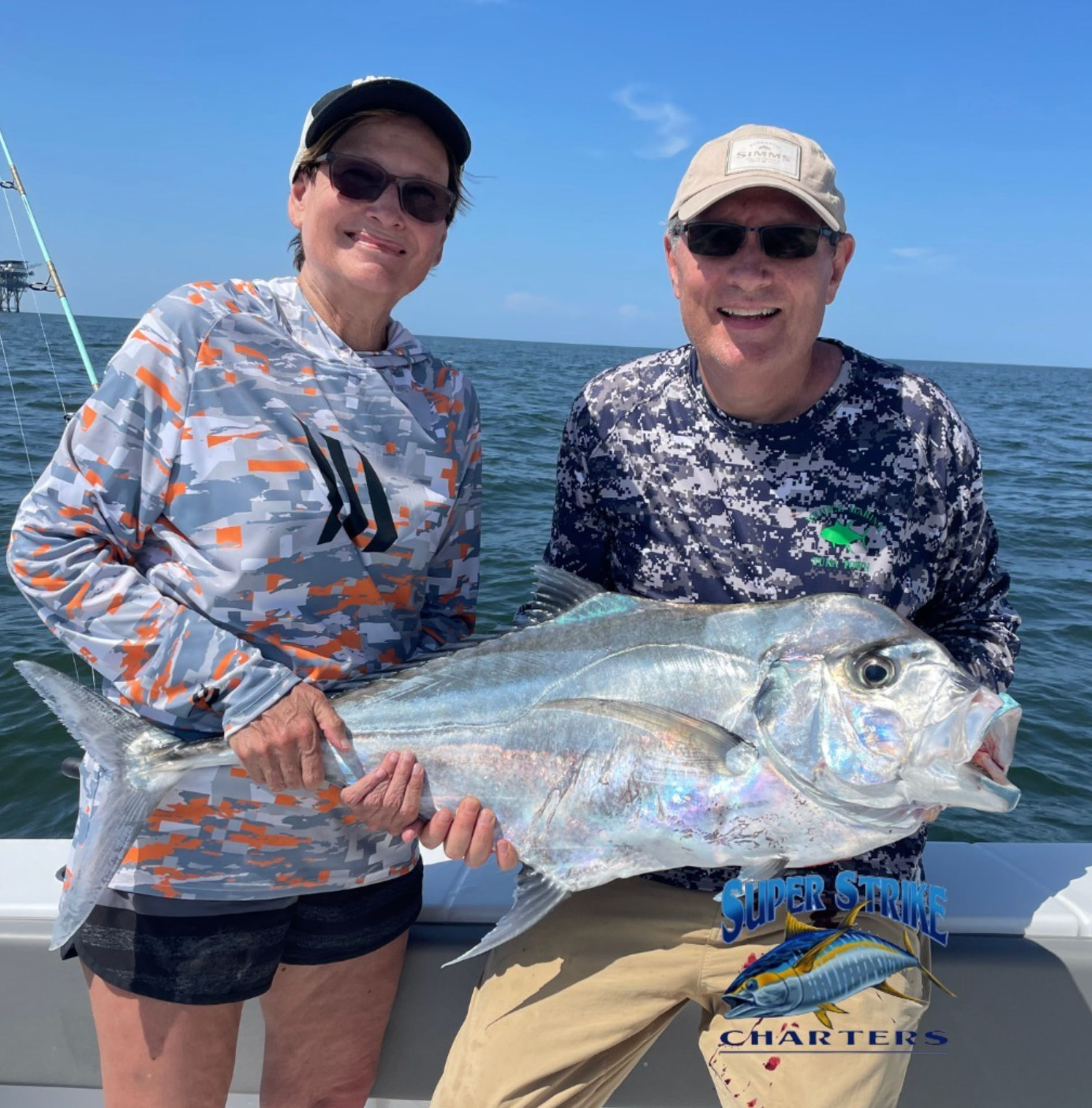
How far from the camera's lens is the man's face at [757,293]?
228 cm

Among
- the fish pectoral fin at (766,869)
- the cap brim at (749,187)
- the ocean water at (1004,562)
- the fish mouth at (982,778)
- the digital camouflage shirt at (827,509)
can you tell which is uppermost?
the cap brim at (749,187)

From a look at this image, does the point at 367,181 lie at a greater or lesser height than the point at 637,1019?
greater

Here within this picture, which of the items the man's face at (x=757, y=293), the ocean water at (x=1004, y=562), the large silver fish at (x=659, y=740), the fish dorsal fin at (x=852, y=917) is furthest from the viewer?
the ocean water at (x=1004, y=562)

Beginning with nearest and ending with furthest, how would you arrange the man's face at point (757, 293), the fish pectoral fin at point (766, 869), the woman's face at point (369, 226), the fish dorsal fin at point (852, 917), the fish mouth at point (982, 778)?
the fish mouth at point (982, 778) < the fish pectoral fin at point (766, 869) < the woman's face at point (369, 226) < the fish dorsal fin at point (852, 917) < the man's face at point (757, 293)

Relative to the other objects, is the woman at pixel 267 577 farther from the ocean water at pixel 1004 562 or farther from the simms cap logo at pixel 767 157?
the ocean water at pixel 1004 562

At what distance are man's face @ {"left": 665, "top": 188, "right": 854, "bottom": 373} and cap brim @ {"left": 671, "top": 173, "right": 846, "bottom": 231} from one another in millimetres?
34

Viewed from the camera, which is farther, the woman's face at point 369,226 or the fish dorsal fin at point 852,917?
the fish dorsal fin at point 852,917

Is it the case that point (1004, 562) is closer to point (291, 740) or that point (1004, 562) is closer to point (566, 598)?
point (566, 598)

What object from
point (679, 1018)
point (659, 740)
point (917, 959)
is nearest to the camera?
point (659, 740)

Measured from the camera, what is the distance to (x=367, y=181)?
205 cm

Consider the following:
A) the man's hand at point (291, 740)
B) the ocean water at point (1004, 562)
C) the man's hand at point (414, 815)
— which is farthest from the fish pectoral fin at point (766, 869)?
the ocean water at point (1004, 562)

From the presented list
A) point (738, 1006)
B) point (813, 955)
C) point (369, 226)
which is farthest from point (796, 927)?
point (369, 226)

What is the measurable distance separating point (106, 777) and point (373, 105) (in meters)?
1.64

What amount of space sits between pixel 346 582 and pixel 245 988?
975 millimetres
